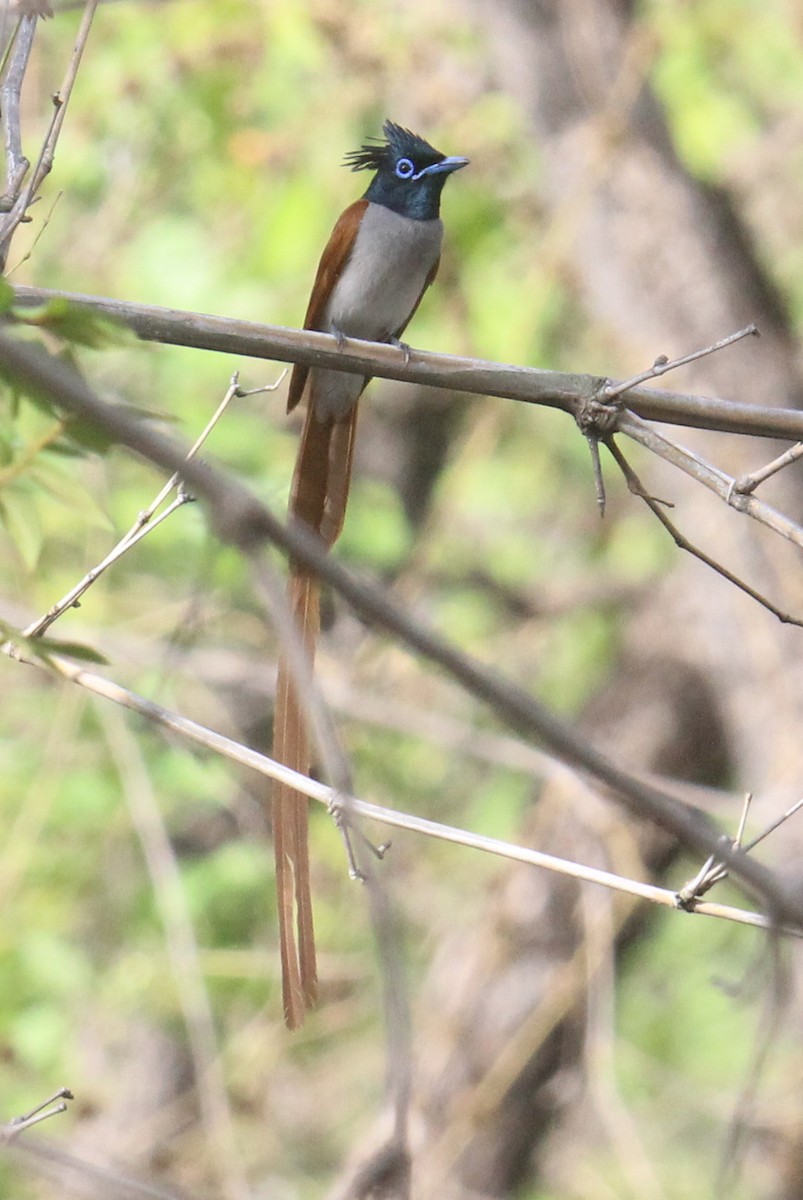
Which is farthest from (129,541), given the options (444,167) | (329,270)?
(444,167)

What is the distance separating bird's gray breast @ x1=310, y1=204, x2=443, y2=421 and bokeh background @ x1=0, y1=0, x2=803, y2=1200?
1329 mm

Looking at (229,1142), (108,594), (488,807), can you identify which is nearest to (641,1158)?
(229,1142)

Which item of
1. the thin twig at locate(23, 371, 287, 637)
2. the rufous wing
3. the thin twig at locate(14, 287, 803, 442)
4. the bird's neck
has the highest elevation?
the bird's neck

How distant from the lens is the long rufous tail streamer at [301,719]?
170 centimetres

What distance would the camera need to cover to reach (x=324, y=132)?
5.56 m

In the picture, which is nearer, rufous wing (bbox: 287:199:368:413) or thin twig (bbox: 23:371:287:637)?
thin twig (bbox: 23:371:287:637)

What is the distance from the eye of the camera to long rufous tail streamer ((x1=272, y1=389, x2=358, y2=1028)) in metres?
1.70

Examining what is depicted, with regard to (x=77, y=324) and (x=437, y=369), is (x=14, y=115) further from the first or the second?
(x=77, y=324)

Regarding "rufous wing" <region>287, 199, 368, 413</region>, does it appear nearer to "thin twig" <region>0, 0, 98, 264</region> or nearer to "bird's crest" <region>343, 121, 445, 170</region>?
"bird's crest" <region>343, 121, 445, 170</region>

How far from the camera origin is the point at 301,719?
198cm

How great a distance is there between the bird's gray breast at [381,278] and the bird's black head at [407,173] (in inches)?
3.5

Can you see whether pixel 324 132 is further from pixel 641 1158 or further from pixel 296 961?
pixel 296 961

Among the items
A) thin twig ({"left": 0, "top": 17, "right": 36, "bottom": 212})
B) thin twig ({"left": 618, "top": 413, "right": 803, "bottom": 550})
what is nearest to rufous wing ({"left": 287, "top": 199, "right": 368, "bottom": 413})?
thin twig ({"left": 0, "top": 17, "right": 36, "bottom": 212})

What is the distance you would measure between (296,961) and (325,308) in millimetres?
1777
